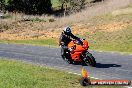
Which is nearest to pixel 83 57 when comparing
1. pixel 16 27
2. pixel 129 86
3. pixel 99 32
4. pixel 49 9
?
pixel 129 86

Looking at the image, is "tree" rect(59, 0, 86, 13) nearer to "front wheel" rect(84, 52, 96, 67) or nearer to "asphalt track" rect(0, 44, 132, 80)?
"asphalt track" rect(0, 44, 132, 80)

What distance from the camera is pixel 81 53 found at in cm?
2186

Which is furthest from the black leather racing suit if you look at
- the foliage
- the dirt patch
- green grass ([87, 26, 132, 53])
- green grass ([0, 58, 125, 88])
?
the foliage

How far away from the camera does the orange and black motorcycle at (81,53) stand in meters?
21.5

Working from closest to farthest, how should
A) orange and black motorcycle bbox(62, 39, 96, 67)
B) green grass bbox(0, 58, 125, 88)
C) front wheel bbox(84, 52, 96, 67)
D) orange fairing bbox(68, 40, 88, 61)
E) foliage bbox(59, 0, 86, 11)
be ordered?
green grass bbox(0, 58, 125, 88) → front wheel bbox(84, 52, 96, 67) → orange and black motorcycle bbox(62, 39, 96, 67) → orange fairing bbox(68, 40, 88, 61) → foliage bbox(59, 0, 86, 11)

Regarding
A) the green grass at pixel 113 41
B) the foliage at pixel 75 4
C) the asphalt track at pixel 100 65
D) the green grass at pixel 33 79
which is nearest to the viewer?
the green grass at pixel 33 79

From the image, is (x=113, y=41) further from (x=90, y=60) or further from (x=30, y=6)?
(x=30, y=6)

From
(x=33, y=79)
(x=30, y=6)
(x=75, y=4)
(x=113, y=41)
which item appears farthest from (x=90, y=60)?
(x=75, y=4)

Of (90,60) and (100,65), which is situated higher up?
(90,60)

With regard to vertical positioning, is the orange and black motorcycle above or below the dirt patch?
below

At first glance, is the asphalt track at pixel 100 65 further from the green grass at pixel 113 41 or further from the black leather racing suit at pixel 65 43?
the green grass at pixel 113 41

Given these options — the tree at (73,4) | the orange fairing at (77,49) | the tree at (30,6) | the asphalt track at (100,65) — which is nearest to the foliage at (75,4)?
the tree at (73,4)

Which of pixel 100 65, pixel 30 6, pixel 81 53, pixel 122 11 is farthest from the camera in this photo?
pixel 30 6

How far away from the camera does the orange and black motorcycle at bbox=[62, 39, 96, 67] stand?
70.4ft
